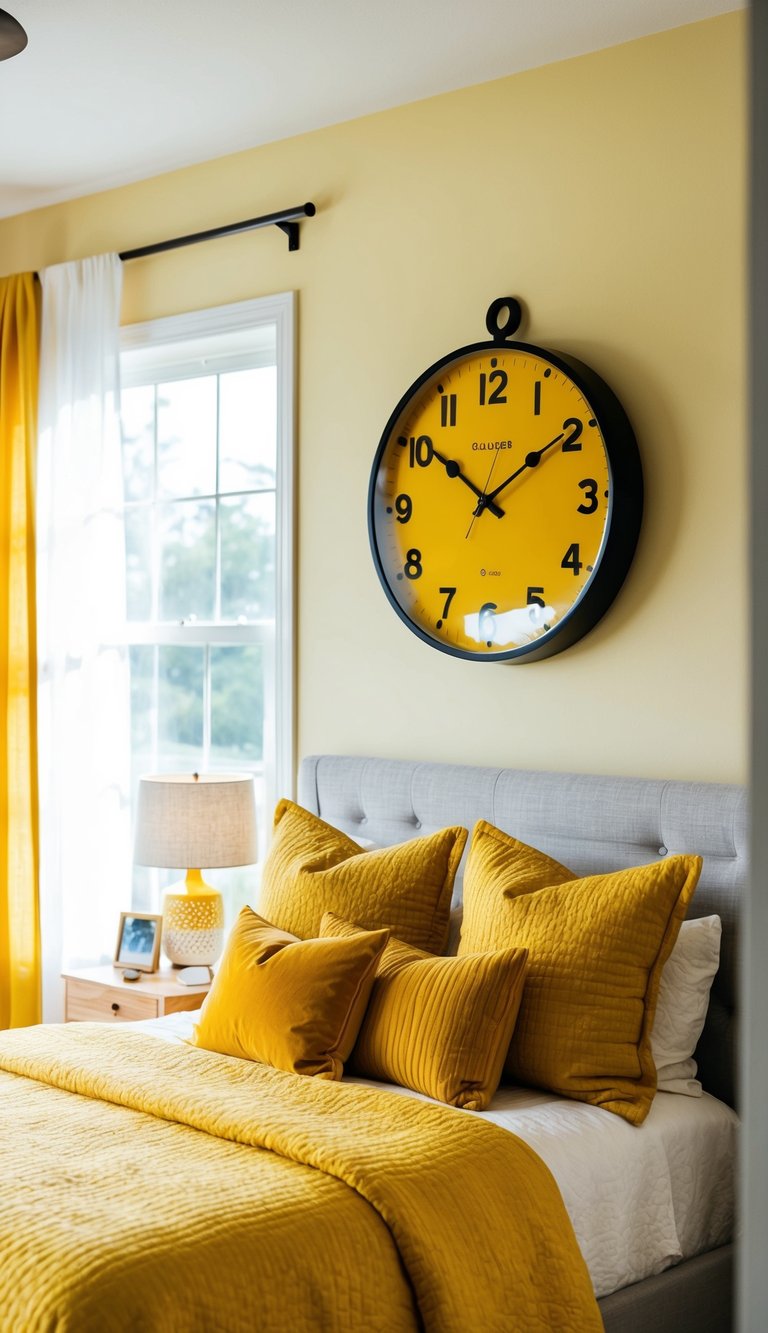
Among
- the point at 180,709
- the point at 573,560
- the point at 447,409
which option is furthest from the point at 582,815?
the point at 180,709

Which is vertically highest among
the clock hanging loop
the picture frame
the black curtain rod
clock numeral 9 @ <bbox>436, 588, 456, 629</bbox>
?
the black curtain rod

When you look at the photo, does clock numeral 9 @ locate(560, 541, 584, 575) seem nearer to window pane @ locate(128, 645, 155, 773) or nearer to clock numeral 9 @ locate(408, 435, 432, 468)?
clock numeral 9 @ locate(408, 435, 432, 468)

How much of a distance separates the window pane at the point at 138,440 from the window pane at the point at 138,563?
70 mm

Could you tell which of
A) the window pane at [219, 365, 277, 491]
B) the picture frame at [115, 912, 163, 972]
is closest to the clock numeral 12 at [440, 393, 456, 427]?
the window pane at [219, 365, 277, 491]

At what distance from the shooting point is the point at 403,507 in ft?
11.1

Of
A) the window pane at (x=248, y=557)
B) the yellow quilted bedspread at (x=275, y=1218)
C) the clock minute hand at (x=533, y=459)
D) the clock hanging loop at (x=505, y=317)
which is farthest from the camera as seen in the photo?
the window pane at (x=248, y=557)

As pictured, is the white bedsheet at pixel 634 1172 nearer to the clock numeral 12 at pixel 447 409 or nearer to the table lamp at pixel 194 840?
the table lamp at pixel 194 840

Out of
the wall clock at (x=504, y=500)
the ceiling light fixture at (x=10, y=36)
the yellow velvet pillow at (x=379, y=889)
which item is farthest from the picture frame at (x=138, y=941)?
→ the ceiling light fixture at (x=10, y=36)

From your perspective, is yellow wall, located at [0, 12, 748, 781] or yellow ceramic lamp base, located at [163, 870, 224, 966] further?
yellow ceramic lamp base, located at [163, 870, 224, 966]

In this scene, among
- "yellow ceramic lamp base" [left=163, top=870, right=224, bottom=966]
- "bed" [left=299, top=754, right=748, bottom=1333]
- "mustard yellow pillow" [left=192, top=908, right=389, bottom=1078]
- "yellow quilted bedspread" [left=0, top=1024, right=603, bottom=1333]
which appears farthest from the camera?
"yellow ceramic lamp base" [left=163, top=870, right=224, bottom=966]

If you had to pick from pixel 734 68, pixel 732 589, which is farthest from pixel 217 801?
pixel 734 68

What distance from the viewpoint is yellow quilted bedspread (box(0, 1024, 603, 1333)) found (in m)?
1.70

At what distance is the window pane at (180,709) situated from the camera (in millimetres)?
3975

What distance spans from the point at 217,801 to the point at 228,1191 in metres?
1.63
